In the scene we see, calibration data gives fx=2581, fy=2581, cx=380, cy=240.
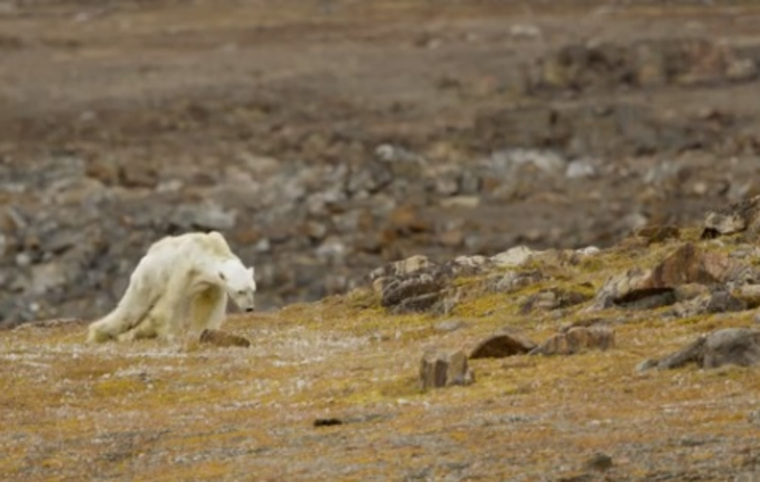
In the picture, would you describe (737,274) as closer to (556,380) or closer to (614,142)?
(556,380)

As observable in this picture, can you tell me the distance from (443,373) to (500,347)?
5.39 ft

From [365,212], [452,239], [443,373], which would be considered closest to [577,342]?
[443,373]

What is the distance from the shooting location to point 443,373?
73.9 feet

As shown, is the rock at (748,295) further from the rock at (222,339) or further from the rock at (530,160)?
the rock at (530,160)

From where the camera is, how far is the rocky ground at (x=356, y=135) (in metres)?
52.5

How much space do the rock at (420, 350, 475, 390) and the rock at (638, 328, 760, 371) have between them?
176 centimetres

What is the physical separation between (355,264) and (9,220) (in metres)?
8.14

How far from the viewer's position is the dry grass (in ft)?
61.9

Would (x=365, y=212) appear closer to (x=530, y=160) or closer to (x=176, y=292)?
(x=530, y=160)

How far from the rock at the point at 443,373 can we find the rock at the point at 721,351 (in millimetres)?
1765

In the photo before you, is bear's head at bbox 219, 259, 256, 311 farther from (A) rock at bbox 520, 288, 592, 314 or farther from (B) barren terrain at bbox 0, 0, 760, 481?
(A) rock at bbox 520, 288, 592, 314

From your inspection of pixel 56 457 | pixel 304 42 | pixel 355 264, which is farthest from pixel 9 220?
pixel 56 457

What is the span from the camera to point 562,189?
56.9 meters

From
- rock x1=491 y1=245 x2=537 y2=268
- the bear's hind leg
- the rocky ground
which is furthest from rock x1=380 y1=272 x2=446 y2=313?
the rocky ground
